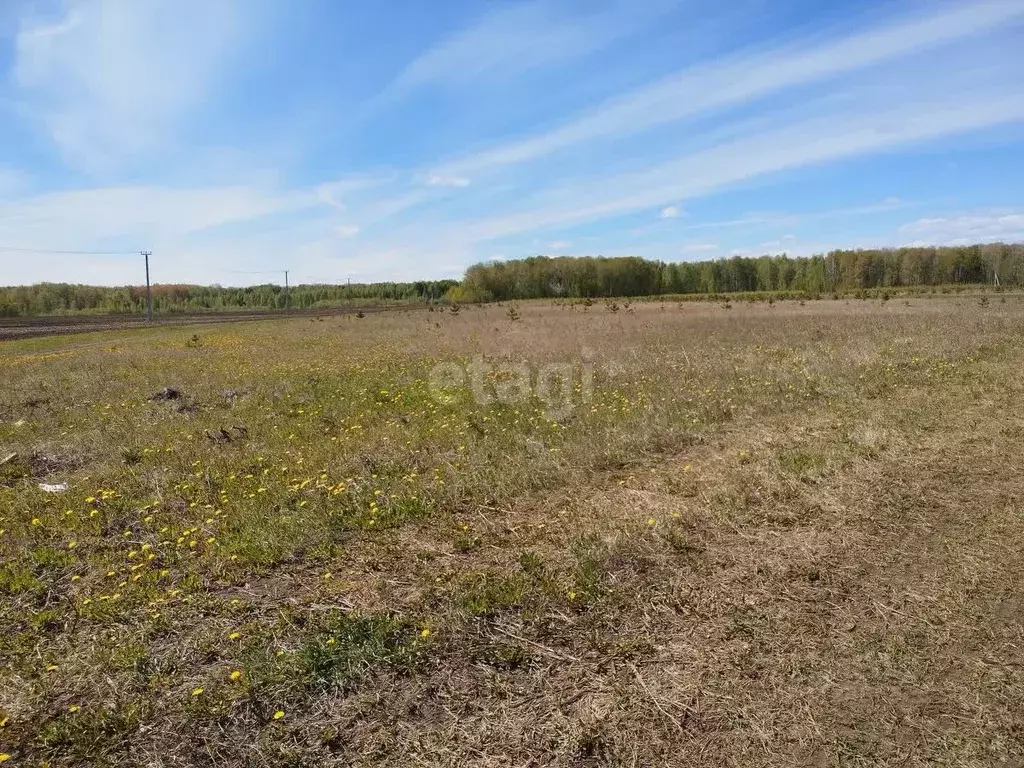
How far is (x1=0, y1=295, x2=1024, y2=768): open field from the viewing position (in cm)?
296

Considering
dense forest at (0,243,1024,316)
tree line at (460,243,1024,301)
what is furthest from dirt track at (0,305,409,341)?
tree line at (460,243,1024,301)

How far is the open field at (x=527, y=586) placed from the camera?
9.70 feet

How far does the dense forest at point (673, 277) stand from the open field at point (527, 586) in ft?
229

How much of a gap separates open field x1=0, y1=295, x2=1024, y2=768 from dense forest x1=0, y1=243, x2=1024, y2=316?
6993cm

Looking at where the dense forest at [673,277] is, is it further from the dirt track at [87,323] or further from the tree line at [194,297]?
the dirt track at [87,323]

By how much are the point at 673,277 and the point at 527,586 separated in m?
96.8

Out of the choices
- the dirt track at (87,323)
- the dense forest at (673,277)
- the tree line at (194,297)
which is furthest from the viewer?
the tree line at (194,297)

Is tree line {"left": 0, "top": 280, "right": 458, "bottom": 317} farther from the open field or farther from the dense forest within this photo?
the open field


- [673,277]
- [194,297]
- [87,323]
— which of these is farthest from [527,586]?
[194,297]

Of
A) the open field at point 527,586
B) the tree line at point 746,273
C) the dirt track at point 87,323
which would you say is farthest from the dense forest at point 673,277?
the open field at point 527,586

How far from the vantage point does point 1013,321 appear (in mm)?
21016

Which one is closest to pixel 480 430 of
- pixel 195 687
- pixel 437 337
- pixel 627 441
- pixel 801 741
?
pixel 627 441

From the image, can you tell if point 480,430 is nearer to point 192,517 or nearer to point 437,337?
point 192,517

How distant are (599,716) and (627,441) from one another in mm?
4700
